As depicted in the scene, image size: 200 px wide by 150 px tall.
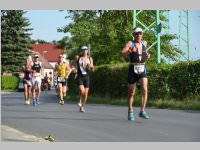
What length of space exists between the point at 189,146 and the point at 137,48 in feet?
13.0

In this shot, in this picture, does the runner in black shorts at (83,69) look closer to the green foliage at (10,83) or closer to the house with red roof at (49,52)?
the green foliage at (10,83)

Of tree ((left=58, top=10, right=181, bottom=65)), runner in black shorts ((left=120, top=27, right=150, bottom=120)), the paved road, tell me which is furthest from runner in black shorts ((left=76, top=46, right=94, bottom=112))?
tree ((left=58, top=10, right=181, bottom=65))

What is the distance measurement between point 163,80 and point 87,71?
4.53m

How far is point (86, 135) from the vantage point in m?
9.71

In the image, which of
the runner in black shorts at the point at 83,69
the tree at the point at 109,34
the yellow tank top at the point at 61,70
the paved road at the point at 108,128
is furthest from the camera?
the tree at the point at 109,34

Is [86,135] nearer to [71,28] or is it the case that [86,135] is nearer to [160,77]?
[160,77]

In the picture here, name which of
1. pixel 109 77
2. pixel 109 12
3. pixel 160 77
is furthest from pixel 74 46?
pixel 160 77

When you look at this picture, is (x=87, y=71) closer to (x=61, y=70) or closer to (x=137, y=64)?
(x=137, y=64)

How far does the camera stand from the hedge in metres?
18.2

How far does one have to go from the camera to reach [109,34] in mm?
31109

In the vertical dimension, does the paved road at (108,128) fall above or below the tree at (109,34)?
below

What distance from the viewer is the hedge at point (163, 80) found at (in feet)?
59.8

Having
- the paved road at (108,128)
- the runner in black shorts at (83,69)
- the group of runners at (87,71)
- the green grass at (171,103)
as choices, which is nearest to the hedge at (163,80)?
the green grass at (171,103)

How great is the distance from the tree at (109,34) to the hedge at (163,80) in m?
6.78
